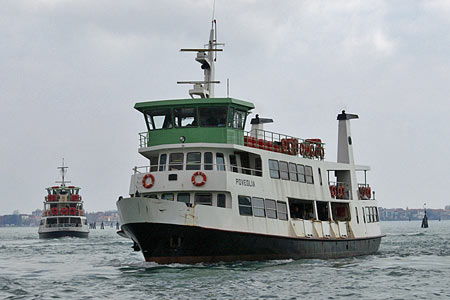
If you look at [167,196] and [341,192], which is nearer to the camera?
[167,196]

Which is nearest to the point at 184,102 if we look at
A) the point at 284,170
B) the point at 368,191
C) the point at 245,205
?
the point at 245,205

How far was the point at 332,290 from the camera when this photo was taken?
889 inches

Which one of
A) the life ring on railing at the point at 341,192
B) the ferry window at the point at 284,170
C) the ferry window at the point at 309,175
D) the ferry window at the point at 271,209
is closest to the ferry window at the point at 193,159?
the ferry window at the point at 271,209

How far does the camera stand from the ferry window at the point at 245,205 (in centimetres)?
2986

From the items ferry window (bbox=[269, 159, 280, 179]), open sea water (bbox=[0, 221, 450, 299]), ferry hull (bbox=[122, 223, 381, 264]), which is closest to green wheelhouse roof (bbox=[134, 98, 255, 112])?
ferry window (bbox=[269, 159, 280, 179])

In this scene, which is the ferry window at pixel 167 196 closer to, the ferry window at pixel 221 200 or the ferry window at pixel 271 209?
the ferry window at pixel 221 200

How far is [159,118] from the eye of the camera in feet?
104

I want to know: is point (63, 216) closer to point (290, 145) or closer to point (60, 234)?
point (60, 234)

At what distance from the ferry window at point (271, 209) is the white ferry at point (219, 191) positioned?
0.05 meters

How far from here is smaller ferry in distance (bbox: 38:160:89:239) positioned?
89.0m

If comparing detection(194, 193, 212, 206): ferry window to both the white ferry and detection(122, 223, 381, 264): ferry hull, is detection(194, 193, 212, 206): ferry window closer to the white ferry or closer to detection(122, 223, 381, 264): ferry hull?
the white ferry

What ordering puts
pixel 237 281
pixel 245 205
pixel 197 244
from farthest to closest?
1. pixel 245 205
2. pixel 197 244
3. pixel 237 281

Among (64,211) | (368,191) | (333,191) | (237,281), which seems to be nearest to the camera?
(237,281)

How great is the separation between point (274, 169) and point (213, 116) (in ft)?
14.0
